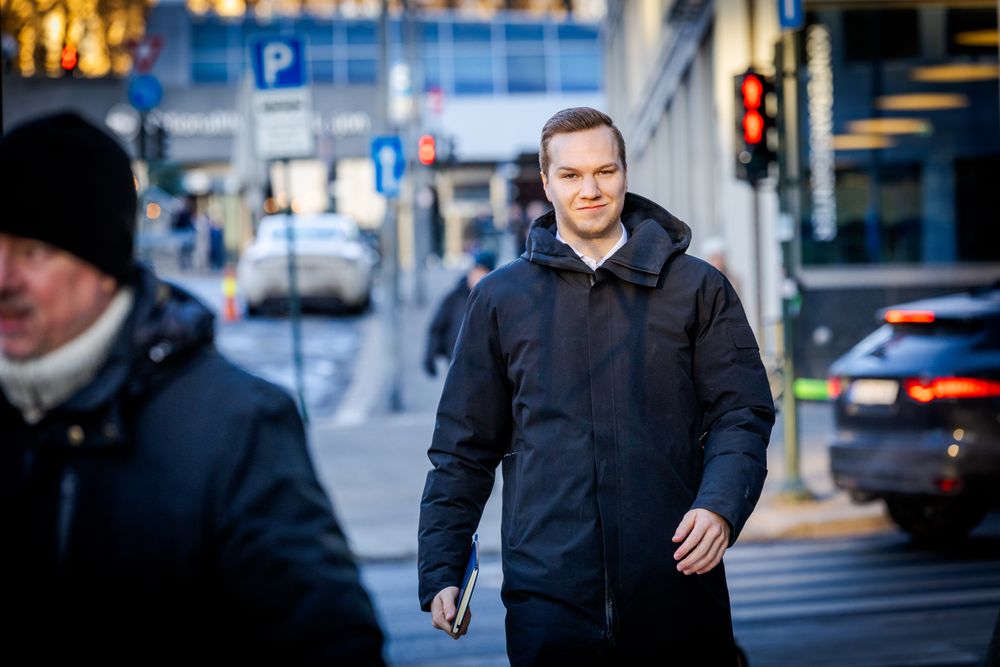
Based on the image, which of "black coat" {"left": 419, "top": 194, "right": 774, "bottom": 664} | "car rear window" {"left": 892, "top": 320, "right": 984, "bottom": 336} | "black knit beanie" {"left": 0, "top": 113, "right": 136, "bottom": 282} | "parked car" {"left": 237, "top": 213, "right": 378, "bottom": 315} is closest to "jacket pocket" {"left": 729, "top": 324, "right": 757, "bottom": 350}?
"black coat" {"left": 419, "top": 194, "right": 774, "bottom": 664}

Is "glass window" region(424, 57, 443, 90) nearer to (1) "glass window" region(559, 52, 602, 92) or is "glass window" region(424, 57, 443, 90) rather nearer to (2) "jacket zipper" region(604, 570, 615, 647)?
(1) "glass window" region(559, 52, 602, 92)

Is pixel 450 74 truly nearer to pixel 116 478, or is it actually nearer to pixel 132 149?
pixel 132 149

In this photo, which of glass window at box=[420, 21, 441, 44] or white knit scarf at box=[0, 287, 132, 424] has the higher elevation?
glass window at box=[420, 21, 441, 44]

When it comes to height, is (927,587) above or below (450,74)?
below

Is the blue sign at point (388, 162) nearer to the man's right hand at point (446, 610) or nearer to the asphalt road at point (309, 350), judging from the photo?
the asphalt road at point (309, 350)

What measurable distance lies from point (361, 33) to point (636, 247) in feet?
191

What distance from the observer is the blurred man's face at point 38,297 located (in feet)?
7.68

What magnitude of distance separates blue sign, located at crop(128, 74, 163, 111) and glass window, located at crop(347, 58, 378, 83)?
42.2 meters

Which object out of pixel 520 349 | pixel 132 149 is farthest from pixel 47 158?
pixel 132 149

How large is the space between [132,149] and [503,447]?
52.2 metres

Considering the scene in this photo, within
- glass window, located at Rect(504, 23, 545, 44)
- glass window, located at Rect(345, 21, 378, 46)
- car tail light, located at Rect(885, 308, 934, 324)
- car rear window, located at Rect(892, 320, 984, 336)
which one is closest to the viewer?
car rear window, located at Rect(892, 320, 984, 336)

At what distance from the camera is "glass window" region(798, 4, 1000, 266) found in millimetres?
19500

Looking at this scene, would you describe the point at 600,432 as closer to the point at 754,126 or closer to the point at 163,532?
the point at 163,532

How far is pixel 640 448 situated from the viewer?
3.83 m
